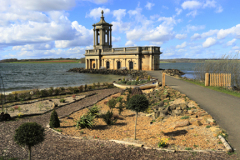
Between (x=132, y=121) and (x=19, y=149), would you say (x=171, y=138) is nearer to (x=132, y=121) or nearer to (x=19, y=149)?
(x=132, y=121)

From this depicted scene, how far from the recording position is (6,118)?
11.5m

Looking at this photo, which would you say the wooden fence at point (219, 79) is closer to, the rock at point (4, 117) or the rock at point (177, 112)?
the rock at point (177, 112)

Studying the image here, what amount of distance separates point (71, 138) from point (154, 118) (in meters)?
4.96

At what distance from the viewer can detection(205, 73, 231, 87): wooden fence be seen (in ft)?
63.3

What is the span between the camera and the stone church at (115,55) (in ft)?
155

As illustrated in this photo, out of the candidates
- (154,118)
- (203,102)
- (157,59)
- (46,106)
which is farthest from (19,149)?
(157,59)

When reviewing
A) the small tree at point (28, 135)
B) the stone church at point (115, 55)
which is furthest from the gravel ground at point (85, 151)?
the stone church at point (115, 55)

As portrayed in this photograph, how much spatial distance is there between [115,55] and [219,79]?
34700 millimetres

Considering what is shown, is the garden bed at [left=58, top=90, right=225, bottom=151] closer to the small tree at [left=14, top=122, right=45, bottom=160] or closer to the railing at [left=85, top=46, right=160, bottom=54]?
the small tree at [left=14, top=122, right=45, bottom=160]

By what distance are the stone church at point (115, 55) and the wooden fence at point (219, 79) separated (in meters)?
26.9

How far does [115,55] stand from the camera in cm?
5159

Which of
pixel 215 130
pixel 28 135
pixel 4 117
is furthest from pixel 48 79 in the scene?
pixel 215 130

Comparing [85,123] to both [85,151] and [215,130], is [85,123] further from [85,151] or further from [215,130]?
[215,130]

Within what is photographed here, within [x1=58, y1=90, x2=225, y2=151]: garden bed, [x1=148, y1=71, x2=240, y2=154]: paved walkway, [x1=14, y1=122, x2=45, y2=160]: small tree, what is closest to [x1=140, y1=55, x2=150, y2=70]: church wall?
[x1=148, y1=71, x2=240, y2=154]: paved walkway
